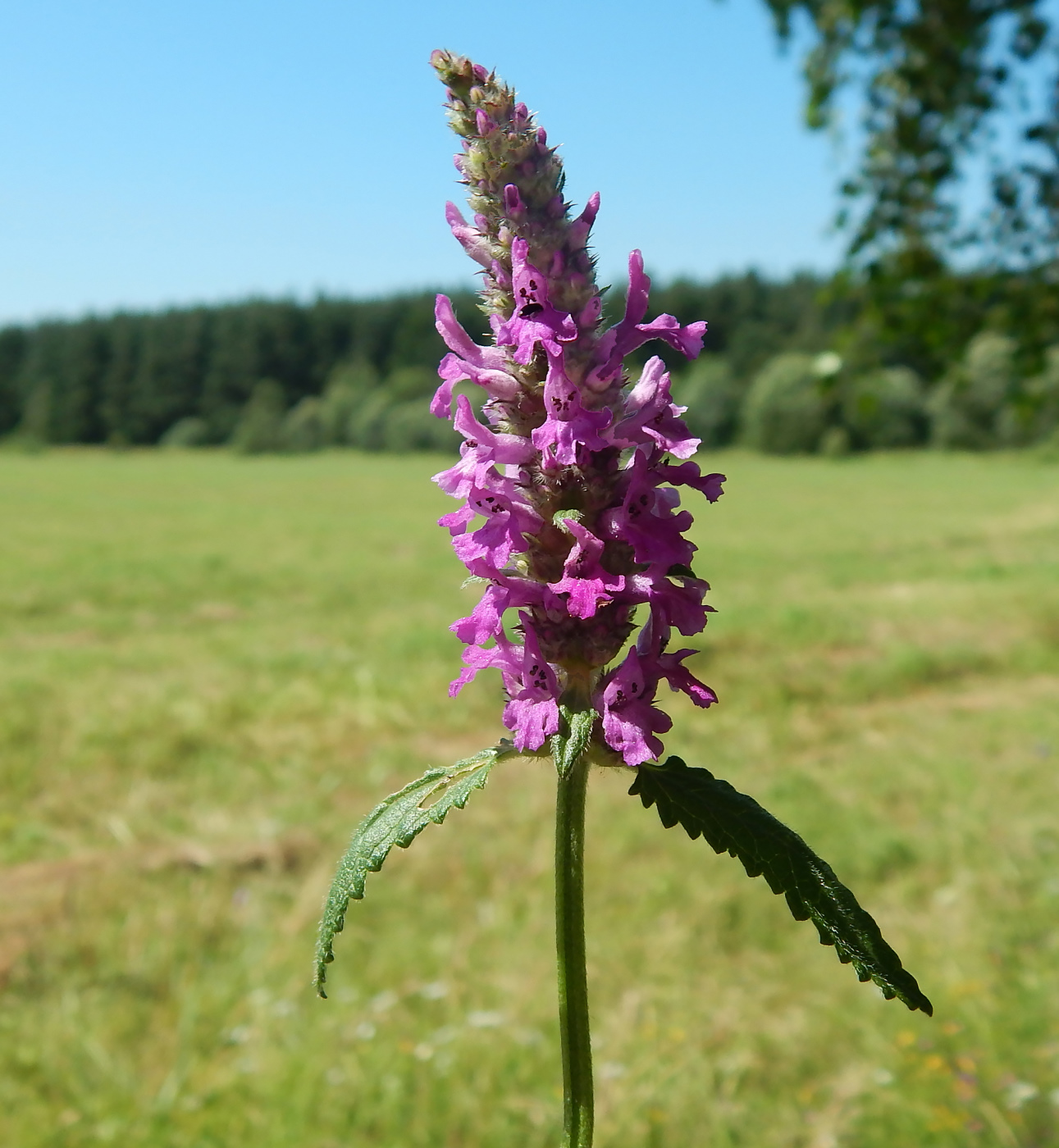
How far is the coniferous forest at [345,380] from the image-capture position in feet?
196

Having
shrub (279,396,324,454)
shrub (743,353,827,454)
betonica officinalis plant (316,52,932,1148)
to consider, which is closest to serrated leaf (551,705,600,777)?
betonica officinalis plant (316,52,932,1148)

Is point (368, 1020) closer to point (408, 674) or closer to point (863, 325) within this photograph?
→ point (863, 325)

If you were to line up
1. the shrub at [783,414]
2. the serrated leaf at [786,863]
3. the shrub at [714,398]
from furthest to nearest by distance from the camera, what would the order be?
1. the shrub at [714,398]
2. the shrub at [783,414]
3. the serrated leaf at [786,863]

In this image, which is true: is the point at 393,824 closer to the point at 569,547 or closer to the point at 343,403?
the point at 569,547

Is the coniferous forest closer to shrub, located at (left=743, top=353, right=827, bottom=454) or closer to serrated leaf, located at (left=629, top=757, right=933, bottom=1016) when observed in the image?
shrub, located at (left=743, top=353, right=827, bottom=454)

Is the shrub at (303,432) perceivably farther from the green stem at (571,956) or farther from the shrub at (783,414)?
the green stem at (571,956)

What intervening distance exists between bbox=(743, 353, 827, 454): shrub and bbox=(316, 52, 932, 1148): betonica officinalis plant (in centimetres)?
5619

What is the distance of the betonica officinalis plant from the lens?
1024 mm

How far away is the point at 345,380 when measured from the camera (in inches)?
3088

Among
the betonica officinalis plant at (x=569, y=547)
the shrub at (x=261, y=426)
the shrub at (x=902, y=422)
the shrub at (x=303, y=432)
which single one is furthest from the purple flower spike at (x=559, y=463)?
the shrub at (x=261, y=426)

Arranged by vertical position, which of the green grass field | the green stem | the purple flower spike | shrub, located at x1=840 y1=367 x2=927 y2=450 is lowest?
the green grass field

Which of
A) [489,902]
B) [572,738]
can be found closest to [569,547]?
[572,738]

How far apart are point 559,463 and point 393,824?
42 cm

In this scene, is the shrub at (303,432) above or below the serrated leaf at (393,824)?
below
